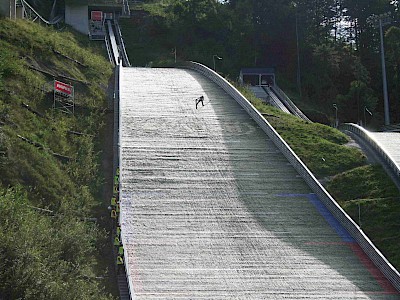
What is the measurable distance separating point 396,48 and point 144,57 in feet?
52.2

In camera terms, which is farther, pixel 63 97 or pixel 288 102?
pixel 288 102

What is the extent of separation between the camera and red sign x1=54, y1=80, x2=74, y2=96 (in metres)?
29.7

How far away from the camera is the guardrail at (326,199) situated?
20.5 meters

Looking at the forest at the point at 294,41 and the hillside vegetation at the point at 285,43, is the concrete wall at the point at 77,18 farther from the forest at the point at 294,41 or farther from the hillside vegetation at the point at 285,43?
the forest at the point at 294,41

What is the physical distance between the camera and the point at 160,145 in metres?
28.1

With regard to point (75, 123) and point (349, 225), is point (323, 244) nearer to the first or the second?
point (349, 225)

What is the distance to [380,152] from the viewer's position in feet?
93.5

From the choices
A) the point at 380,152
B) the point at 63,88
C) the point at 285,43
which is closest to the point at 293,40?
the point at 285,43

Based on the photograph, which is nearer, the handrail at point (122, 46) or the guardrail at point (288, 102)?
the guardrail at point (288, 102)

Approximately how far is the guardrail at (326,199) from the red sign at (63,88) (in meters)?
7.35

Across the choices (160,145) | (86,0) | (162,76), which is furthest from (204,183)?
(86,0)

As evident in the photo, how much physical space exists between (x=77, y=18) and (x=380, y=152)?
28.3 metres

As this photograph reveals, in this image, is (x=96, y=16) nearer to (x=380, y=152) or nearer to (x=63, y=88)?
(x=63, y=88)

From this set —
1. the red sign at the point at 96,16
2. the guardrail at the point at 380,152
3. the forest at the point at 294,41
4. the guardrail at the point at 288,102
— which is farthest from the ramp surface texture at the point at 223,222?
the red sign at the point at 96,16
